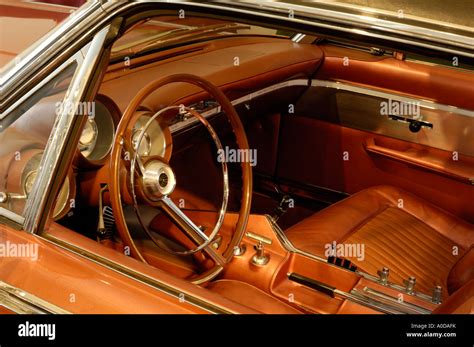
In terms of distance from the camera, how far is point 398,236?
2.12m

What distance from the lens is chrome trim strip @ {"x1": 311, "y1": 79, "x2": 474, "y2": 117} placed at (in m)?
2.45

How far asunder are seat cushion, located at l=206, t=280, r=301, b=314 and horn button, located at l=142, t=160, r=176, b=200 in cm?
36

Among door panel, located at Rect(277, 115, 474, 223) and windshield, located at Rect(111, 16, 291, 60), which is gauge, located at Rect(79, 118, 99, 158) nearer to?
windshield, located at Rect(111, 16, 291, 60)

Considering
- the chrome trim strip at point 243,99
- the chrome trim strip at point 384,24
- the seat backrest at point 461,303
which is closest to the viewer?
the chrome trim strip at point 384,24

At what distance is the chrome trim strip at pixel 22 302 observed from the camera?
4.07 ft

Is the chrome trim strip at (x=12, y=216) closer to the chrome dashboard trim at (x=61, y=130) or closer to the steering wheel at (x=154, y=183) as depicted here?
the chrome dashboard trim at (x=61, y=130)

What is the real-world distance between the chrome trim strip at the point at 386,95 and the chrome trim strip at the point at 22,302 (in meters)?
1.80

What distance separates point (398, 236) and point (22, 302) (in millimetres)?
1342

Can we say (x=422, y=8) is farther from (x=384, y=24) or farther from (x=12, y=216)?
(x=12, y=216)

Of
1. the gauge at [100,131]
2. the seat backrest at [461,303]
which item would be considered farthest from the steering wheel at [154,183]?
the seat backrest at [461,303]

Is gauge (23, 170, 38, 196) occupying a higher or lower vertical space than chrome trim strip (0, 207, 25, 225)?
higher

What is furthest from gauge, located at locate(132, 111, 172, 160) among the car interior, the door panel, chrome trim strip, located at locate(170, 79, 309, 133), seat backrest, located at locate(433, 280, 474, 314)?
the door panel

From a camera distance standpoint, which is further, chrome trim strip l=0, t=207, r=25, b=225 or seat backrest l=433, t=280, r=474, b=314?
chrome trim strip l=0, t=207, r=25, b=225
